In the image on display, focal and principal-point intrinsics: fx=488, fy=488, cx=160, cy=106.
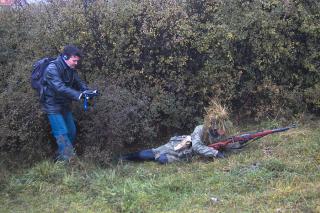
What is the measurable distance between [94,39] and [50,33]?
0.78 m

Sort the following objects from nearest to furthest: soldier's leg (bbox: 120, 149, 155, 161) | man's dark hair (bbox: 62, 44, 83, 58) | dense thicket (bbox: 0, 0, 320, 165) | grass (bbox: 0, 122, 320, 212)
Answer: grass (bbox: 0, 122, 320, 212), man's dark hair (bbox: 62, 44, 83, 58), soldier's leg (bbox: 120, 149, 155, 161), dense thicket (bbox: 0, 0, 320, 165)

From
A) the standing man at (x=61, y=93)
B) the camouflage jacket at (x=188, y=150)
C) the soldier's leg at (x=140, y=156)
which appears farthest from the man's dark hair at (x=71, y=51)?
the camouflage jacket at (x=188, y=150)

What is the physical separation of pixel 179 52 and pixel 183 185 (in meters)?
3.00

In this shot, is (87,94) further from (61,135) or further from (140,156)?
(140,156)

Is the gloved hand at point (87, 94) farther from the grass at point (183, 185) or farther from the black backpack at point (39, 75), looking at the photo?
the grass at point (183, 185)

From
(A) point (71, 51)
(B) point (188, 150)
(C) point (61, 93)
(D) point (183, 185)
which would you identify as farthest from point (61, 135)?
(D) point (183, 185)

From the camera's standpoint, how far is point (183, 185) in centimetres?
616

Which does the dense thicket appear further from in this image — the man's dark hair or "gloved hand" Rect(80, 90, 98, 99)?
the man's dark hair

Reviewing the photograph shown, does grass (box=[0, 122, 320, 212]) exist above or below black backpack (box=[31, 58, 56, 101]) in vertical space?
below

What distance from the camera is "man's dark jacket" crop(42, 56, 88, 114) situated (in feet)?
22.7

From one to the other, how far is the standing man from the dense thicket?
52 cm

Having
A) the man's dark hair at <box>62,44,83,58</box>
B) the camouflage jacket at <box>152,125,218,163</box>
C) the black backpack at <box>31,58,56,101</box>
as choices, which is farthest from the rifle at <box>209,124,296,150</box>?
the black backpack at <box>31,58,56,101</box>

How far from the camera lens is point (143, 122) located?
25.5 feet

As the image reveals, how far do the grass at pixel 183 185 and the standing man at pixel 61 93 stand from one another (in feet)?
1.21
